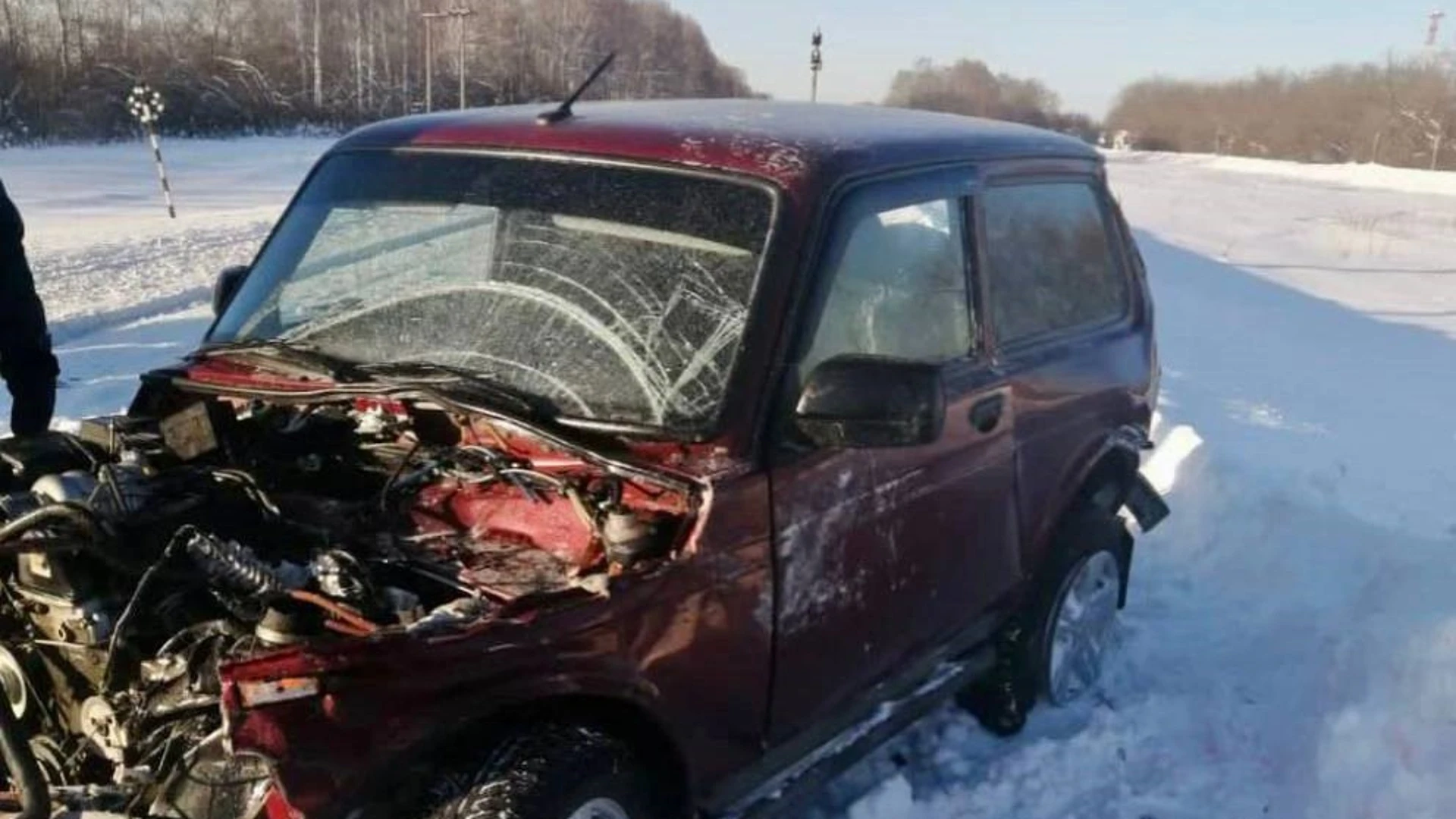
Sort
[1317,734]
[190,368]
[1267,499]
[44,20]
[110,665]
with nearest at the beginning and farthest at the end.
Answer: [110,665] < [190,368] < [1317,734] < [1267,499] < [44,20]

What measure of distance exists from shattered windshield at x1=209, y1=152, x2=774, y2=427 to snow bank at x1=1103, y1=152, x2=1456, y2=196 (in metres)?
53.7

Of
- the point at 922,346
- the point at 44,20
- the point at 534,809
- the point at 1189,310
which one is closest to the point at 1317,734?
the point at 922,346

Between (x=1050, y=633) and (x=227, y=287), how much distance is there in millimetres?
2937

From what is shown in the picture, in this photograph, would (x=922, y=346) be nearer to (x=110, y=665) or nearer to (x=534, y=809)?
(x=534, y=809)

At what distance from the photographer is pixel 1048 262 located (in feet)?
13.4

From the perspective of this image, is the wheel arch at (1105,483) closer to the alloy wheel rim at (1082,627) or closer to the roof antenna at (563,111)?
the alloy wheel rim at (1082,627)

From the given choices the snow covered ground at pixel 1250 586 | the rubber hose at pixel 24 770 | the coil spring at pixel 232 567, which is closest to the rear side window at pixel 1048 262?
the snow covered ground at pixel 1250 586

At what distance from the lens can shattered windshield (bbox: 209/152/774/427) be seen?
289 cm

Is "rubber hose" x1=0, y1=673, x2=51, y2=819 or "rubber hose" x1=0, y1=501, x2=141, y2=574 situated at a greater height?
"rubber hose" x1=0, y1=501, x2=141, y2=574

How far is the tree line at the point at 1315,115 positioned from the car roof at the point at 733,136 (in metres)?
83.1

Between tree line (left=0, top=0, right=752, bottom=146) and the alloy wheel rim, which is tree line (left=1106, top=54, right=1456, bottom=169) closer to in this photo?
tree line (left=0, top=0, right=752, bottom=146)

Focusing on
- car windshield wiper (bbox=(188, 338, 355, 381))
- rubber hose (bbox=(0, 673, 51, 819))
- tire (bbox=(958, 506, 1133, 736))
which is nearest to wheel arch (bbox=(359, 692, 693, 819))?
rubber hose (bbox=(0, 673, 51, 819))

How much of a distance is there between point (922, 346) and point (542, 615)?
154 cm

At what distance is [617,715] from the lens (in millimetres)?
2576
